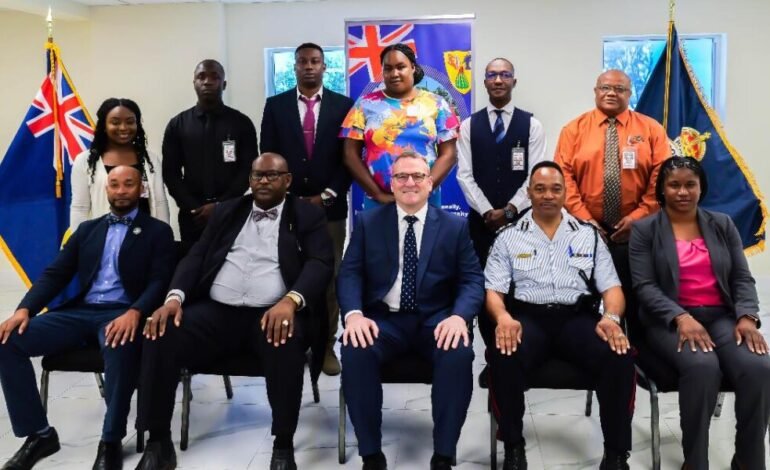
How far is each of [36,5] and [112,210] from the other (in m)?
3.59

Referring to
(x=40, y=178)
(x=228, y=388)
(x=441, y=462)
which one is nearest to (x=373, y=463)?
(x=441, y=462)

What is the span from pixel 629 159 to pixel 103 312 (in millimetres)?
2603

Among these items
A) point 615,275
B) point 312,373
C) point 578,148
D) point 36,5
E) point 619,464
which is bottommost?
point 619,464

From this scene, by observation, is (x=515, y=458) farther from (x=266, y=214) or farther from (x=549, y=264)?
(x=266, y=214)

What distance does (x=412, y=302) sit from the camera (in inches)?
117

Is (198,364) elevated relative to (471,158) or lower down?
lower down

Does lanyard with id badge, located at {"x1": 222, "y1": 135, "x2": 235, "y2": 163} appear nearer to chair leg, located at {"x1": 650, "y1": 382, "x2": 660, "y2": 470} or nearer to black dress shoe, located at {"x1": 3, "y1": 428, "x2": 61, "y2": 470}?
black dress shoe, located at {"x1": 3, "y1": 428, "x2": 61, "y2": 470}

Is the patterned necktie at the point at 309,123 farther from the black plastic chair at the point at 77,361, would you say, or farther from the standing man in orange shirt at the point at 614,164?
the black plastic chair at the point at 77,361

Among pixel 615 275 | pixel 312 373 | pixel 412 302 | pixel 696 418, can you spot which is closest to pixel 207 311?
pixel 312 373

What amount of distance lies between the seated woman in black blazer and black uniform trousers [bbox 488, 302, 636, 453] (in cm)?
21

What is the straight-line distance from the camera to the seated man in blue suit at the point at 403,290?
271 cm

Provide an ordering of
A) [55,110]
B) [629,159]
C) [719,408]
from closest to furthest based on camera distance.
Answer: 1. [719,408]
2. [629,159]
3. [55,110]

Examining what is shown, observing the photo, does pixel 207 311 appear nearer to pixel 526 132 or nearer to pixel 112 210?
pixel 112 210

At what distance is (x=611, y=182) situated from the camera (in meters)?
3.55
